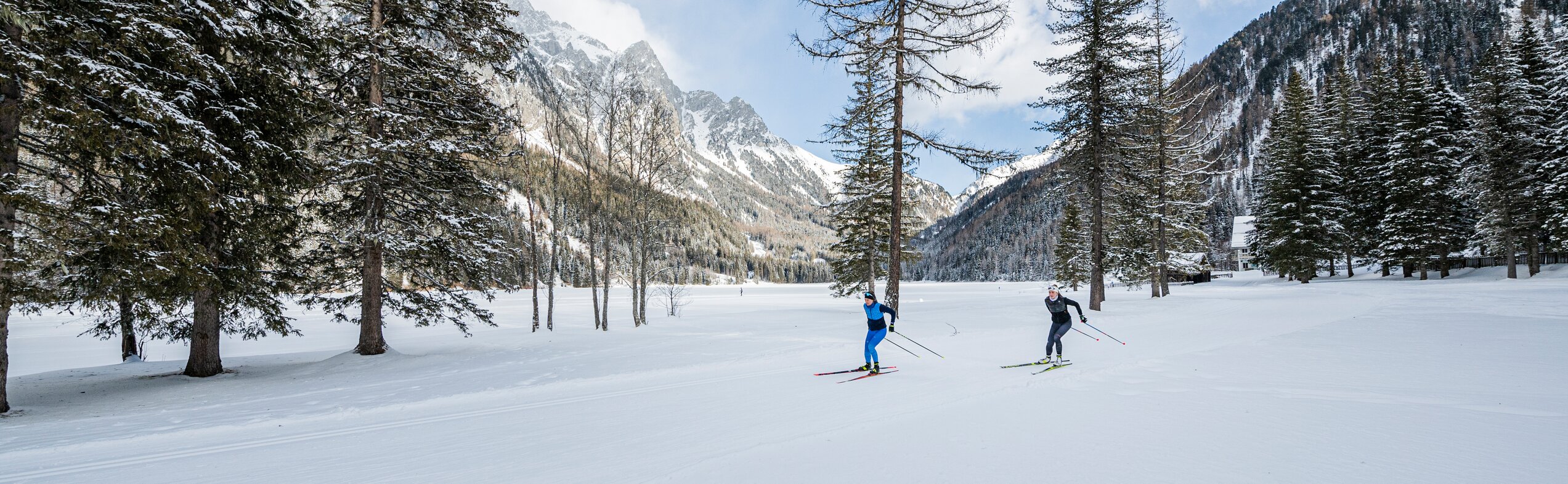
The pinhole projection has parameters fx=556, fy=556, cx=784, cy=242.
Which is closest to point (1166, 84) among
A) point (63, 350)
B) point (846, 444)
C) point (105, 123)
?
point (846, 444)

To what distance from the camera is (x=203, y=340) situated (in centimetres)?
984

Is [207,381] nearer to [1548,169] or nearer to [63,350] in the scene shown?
[63,350]

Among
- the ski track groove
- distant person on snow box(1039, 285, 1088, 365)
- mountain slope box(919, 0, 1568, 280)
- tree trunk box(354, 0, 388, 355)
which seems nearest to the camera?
the ski track groove

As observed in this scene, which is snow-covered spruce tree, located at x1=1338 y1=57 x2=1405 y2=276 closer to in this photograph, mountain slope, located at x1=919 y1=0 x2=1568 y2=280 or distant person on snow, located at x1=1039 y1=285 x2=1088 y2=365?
distant person on snow, located at x1=1039 y1=285 x2=1088 y2=365

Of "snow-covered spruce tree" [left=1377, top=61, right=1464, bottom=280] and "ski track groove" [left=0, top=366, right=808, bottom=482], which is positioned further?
"snow-covered spruce tree" [left=1377, top=61, right=1464, bottom=280]

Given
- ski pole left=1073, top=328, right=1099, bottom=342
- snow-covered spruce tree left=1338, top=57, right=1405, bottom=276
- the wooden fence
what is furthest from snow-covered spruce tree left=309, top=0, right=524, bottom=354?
the wooden fence

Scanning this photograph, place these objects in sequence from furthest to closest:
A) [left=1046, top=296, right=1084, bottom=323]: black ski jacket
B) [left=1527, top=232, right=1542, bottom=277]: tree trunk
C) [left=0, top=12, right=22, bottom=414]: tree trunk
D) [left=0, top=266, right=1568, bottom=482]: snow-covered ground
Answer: [left=1527, top=232, right=1542, bottom=277]: tree trunk
[left=1046, top=296, right=1084, bottom=323]: black ski jacket
[left=0, top=12, right=22, bottom=414]: tree trunk
[left=0, top=266, right=1568, bottom=482]: snow-covered ground

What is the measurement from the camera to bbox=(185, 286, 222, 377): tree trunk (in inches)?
386

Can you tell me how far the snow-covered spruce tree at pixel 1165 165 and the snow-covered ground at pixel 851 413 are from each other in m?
10.3

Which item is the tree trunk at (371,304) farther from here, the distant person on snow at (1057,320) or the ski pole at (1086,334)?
the ski pole at (1086,334)

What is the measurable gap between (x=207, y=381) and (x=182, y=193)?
12.5 ft

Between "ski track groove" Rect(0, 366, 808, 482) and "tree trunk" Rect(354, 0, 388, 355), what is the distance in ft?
18.5

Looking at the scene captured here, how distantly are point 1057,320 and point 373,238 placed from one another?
12602 millimetres

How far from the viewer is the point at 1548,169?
2261cm
